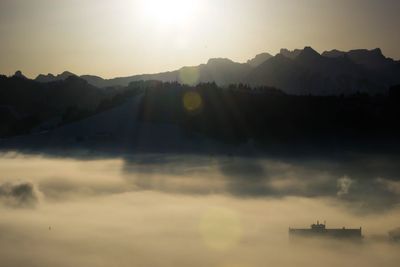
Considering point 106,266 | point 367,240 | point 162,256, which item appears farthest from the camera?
point 367,240

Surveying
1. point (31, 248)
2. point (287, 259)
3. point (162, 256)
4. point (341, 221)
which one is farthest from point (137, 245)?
point (341, 221)

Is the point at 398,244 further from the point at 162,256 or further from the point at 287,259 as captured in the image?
the point at 162,256

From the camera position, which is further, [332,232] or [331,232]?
[332,232]

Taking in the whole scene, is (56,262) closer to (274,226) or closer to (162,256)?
(162,256)

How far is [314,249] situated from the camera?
14150 centimetres

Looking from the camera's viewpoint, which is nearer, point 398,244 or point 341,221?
point 398,244

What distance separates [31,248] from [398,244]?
3943 inches

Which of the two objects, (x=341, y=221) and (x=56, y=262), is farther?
(x=341, y=221)

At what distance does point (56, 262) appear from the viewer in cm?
14200

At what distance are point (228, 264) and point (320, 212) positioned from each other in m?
57.5

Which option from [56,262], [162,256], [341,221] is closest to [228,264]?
[162,256]

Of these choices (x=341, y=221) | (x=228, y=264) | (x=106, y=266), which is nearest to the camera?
(x=106, y=266)

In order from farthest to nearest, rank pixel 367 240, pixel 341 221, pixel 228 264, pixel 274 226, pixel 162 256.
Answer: pixel 274 226
pixel 341 221
pixel 367 240
pixel 162 256
pixel 228 264

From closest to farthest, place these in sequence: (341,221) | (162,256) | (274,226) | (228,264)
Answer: (228,264)
(162,256)
(341,221)
(274,226)
